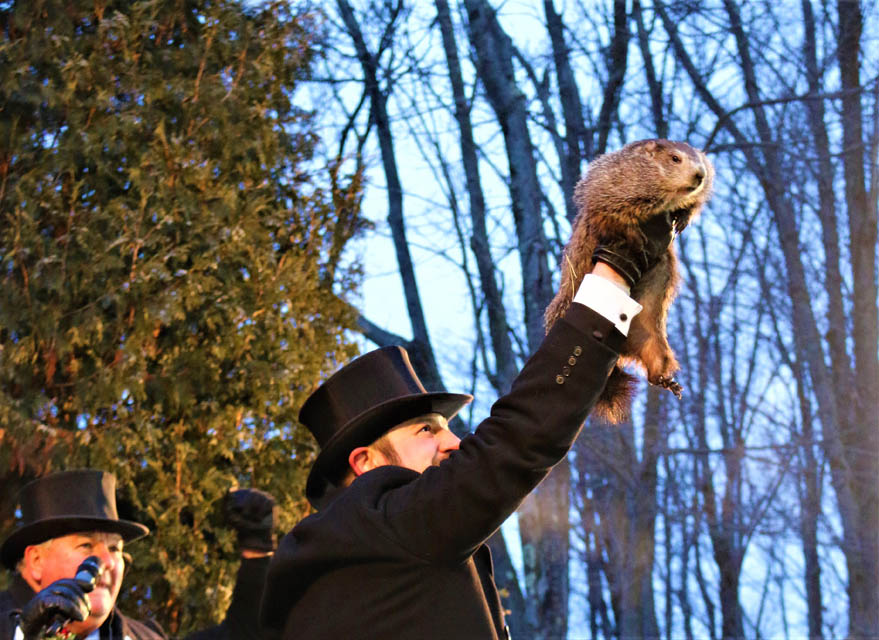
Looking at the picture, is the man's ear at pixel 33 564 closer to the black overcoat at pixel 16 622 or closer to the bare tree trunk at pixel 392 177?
the black overcoat at pixel 16 622

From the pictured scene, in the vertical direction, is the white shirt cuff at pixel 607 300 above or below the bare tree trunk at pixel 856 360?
below

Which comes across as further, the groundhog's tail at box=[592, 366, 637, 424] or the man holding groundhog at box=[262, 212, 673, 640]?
the groundhog's tail at box=[592, 366, 637, 424]

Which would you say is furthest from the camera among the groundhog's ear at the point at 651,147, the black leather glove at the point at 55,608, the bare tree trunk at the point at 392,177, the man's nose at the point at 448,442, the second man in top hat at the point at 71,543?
the bare tree trunk at the point at 392,177

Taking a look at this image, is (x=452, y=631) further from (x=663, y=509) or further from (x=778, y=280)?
(x=778, y=280)

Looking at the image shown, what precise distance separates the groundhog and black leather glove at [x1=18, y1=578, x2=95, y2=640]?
64.1 inches

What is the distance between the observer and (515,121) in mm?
7883

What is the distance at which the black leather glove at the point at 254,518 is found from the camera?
5.11 meters

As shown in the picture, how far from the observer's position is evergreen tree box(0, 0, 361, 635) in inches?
200

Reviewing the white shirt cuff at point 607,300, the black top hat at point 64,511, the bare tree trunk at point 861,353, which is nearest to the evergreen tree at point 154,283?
the black top hat at point 64,511

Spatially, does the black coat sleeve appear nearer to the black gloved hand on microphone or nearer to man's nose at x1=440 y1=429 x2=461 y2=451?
man's nose at x1=440 y1=429 x2=461 y2=451

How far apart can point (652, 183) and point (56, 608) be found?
6.72 feet

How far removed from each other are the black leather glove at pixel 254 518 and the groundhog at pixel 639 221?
315cm

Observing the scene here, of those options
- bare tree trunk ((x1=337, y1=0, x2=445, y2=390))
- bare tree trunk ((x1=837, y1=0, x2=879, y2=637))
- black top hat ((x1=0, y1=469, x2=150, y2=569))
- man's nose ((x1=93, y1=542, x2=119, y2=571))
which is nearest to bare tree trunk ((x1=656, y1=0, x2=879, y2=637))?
bare tree trunk ((x1=837, y1=0, x2=879, y2=637))

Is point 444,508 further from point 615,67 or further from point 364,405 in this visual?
point 615,67
